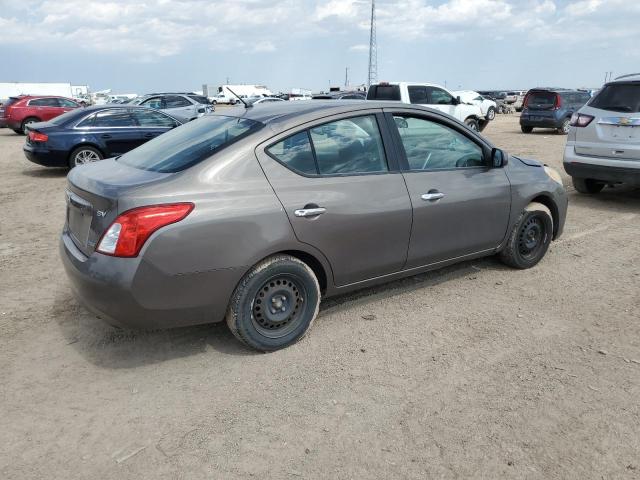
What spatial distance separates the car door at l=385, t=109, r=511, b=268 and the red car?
21339 mm

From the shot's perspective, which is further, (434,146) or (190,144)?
(434,146)

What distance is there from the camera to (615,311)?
4.05 m

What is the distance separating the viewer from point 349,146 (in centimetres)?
370

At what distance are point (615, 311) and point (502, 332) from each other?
1.07 metres

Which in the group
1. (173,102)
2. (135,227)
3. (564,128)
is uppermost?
(173,102)

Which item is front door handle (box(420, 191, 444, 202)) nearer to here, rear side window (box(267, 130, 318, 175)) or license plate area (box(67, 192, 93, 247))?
rear side window (box(267, 130, 318, 175))

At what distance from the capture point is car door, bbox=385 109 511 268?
12.9 ft

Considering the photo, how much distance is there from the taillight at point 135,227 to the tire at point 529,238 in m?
3.18

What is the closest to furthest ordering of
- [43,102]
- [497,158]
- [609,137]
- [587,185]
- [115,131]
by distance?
[497,158]
[609,137]
[587,185]
[115,131]
[43,102]

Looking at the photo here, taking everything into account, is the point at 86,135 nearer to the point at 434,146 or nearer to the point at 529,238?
the point at 434,146

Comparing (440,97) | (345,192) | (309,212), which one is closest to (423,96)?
(440,97)

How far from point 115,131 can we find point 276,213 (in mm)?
8748

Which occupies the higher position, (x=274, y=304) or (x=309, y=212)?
(x=309, y=212)

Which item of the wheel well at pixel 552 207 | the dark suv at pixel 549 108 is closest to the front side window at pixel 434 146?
the wheel well at pixel 552 207
